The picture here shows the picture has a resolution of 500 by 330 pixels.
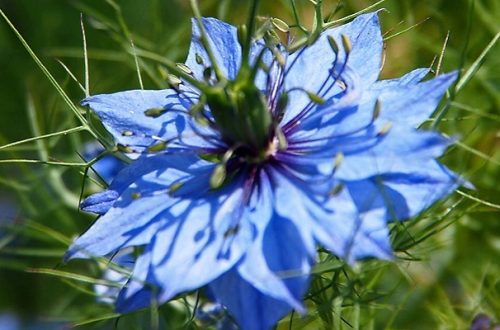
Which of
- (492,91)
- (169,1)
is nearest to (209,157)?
(492,91)

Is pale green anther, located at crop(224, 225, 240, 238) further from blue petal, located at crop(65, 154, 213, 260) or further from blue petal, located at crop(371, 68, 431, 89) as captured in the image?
blue petal, located at crop(371, 68, 431, 89)

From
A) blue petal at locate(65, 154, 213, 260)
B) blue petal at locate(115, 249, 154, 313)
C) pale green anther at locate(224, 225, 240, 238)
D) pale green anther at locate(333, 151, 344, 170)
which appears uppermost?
pale green anther at locate(333, 151, 344, 170)

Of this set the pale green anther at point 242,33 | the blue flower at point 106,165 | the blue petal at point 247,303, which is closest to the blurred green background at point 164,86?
the blue flower at point 106,165

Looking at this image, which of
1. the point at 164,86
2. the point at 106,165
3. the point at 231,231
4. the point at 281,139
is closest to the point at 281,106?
the point at 281,139

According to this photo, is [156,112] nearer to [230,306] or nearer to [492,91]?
[230,306]

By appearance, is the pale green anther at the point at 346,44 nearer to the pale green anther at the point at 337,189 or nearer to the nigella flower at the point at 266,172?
the nigella flower at the point at 266,172

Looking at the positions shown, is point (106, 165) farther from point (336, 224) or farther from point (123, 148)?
point (336, 224)

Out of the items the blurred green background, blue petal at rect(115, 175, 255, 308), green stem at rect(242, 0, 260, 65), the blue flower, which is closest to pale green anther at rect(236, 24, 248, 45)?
green stem at rect(242, 0, 260, 65)
